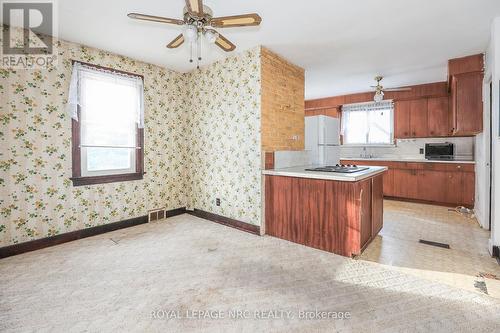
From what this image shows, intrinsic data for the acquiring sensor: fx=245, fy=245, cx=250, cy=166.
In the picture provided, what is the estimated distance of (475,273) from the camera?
7.58 feet

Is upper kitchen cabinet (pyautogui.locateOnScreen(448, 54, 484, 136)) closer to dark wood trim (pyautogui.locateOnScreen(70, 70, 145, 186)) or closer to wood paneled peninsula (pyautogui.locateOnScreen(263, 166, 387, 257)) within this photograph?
wood paneled peninsula (pyautogui.locateOnScreen(263, 166, 387, 257))

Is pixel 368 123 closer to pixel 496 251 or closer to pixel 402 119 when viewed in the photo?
pixel 402 119

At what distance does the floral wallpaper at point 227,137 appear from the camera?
134 inches

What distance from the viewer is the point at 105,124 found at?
350cm

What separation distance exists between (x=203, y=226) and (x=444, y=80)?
554 cm

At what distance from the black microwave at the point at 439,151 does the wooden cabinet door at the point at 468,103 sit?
181 centimetres

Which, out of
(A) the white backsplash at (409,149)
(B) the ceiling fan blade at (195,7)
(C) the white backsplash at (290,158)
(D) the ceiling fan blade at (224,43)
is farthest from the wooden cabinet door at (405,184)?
(B) the ceiling fan blade at (195,7)

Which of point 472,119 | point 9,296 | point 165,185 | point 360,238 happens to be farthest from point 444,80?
point 9,296

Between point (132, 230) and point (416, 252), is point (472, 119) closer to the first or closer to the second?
point (416, 252)

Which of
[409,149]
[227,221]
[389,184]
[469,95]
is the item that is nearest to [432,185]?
[389,184]

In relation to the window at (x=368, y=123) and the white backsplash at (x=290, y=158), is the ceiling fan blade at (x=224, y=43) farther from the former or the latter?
the window at (x=368, y=123)

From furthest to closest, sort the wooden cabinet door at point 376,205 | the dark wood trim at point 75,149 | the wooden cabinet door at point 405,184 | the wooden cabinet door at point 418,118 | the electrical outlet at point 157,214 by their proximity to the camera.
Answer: the wooden cabinet door at point 418,118
the wooden cabinet door at point 405,184
the electrical outlet at point 157,214
the dark wood trim at point 75,149
the wooden cabinet door at point 376,205

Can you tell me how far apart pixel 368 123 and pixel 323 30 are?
4122mm

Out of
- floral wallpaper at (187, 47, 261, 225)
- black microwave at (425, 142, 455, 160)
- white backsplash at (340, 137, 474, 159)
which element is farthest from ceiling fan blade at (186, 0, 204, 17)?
white backsplash at (340, 137, 474, 159)
